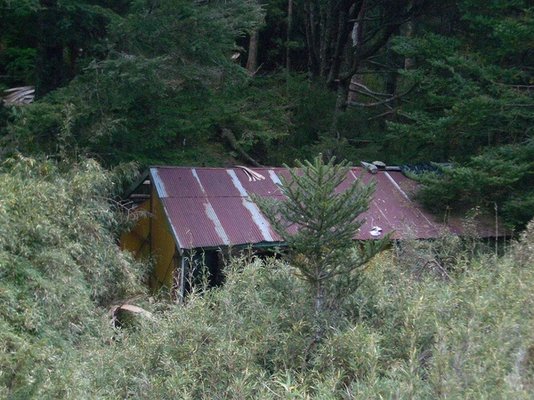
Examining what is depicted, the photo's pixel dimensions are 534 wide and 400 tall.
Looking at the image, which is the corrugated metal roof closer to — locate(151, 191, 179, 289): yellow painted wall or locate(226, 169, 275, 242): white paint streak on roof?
locate(226, 169, 275, 242): white paint streak on roof

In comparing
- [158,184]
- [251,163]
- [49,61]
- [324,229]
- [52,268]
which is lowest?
[251,163]

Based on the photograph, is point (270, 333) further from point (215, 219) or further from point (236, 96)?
point (236, 96)

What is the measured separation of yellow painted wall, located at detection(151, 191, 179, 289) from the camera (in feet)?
32.6

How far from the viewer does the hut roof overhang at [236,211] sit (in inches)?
378

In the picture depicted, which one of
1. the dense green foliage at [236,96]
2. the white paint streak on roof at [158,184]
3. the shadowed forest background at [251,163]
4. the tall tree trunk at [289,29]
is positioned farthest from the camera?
the tall tree trunk at [289,29]

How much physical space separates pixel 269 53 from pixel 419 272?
42.6ft

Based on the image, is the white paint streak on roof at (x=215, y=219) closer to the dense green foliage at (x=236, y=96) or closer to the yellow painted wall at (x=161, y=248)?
the yellow painted wall at (x=161, y=248)

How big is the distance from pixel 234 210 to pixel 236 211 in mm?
36

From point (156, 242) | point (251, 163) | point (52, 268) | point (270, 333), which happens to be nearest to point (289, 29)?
point (251, 163)

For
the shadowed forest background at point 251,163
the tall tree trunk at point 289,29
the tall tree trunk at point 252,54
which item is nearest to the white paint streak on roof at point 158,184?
the shadowed forest background at point 251,163

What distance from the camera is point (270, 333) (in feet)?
19.0

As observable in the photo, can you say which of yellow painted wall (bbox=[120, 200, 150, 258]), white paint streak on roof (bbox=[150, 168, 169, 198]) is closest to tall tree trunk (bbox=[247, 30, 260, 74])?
yellow painted wall (bbox=[120, 200, 150, 258])

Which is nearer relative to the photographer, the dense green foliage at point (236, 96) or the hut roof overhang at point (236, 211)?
the hut roof overhang at point (236, 211)

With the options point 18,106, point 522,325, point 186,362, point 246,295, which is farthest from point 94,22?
point 522,325
